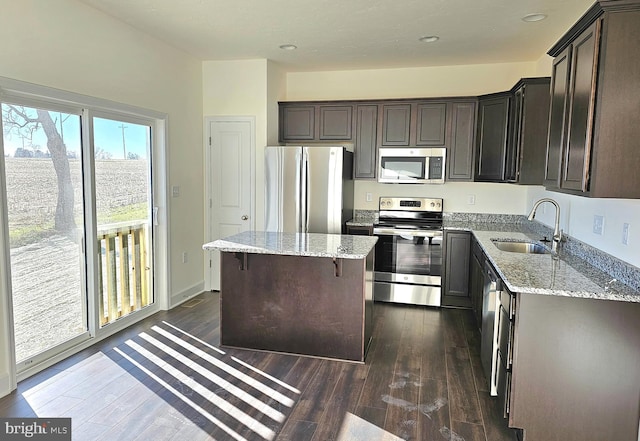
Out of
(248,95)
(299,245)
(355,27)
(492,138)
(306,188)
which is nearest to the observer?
(299,245)

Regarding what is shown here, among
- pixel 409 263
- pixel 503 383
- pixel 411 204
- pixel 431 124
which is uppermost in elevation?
pixel 431 124

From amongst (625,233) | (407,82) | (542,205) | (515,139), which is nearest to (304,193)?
(407,82)

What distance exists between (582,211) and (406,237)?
1902 millimetres

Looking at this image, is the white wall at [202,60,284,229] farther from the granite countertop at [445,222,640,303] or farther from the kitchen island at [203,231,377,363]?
the granite countertop at [445,222,640,303]

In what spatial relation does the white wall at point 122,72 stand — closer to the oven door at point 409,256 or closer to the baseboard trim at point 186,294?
the baseboard trim at point 186,294

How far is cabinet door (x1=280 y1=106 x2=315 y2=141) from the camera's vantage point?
5289 millimetres

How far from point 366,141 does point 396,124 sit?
0.40 m

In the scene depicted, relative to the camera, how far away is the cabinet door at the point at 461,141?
483cm

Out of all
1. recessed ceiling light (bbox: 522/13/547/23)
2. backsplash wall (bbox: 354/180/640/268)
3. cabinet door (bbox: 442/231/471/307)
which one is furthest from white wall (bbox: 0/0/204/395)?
recessed ceiling light (bbox: 522/13/547/23)

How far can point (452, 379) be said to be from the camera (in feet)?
10.2

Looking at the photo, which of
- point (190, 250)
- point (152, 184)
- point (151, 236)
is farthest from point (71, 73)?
point (190, 250)

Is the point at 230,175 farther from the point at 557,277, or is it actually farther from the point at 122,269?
the point at 557,277

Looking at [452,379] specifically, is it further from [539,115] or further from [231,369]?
[539,115]

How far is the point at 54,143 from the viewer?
325 centimetres
